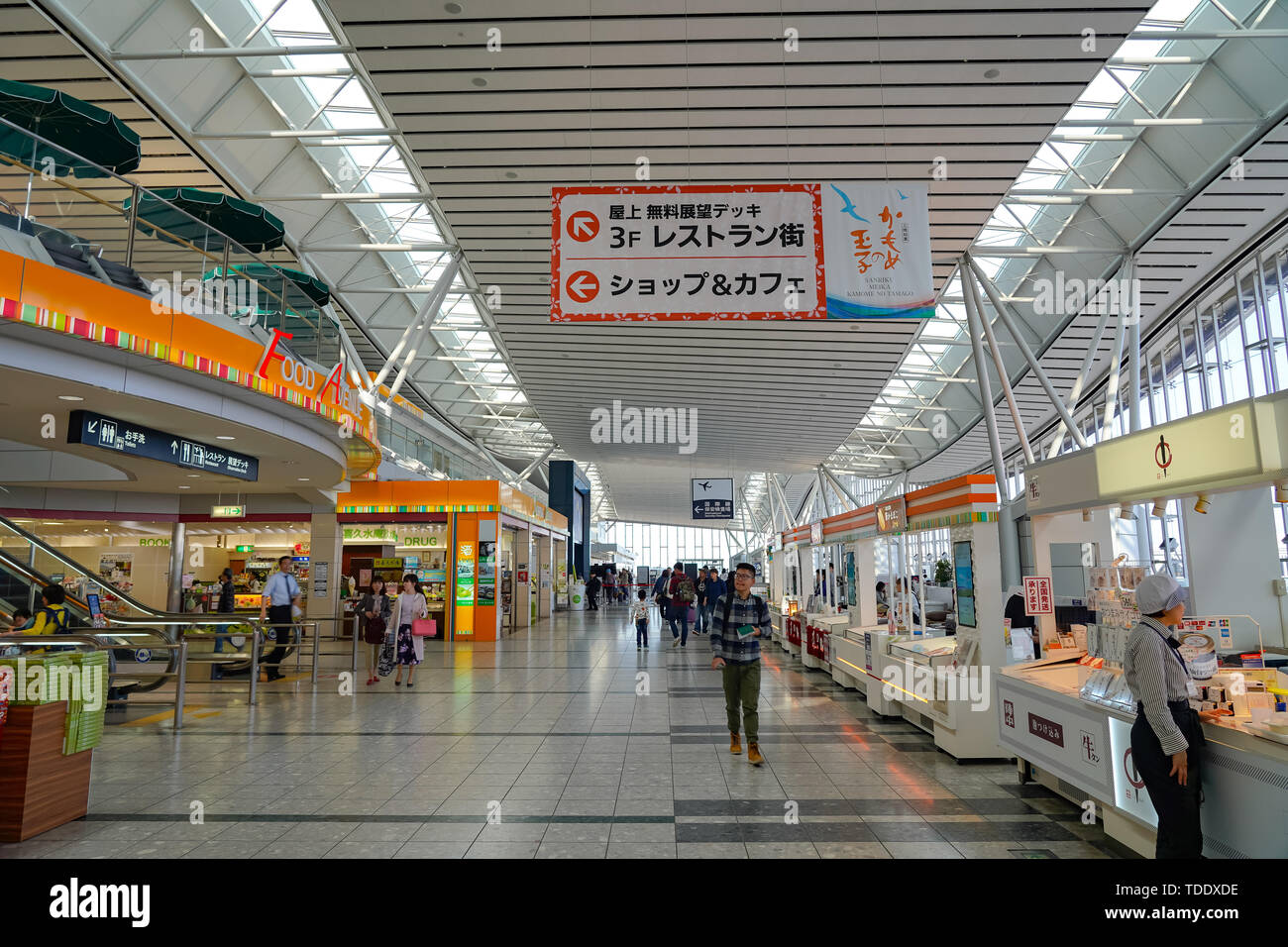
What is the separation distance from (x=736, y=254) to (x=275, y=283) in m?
6.54

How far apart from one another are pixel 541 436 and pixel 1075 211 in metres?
25.1

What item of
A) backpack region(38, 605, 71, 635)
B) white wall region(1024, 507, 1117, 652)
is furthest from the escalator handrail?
white wall region(1024, 507, 1117, 652)

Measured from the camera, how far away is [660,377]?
16.4 metres

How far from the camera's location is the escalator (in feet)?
29.2

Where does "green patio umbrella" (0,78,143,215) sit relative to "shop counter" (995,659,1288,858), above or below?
above

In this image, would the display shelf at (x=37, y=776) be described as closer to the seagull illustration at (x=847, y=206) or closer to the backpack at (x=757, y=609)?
the backpack at (x=757, y=609)

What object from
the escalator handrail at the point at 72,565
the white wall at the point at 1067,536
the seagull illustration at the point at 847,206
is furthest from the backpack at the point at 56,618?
the white wall at the point at 1067,536

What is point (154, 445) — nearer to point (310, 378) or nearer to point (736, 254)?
point (310, 378)

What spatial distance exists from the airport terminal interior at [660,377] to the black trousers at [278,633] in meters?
0.17

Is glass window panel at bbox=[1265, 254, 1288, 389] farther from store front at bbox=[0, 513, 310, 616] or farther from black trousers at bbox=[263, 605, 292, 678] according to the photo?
store front at bbox=[0, 513, 310, 616]

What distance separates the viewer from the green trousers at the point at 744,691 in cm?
605

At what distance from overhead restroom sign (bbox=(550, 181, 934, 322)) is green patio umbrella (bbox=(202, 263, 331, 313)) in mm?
4759

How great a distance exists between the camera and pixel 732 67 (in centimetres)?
741

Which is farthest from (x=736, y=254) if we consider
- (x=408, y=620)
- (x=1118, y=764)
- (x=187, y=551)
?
(x=187, y=551)
